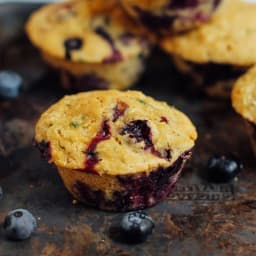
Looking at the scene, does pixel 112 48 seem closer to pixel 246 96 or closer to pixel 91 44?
pixel 91 44

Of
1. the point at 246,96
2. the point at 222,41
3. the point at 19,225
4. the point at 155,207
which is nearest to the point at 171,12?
the point at 222,41

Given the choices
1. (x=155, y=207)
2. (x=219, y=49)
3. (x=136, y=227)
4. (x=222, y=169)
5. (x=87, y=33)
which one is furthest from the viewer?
(x=87, y=33)

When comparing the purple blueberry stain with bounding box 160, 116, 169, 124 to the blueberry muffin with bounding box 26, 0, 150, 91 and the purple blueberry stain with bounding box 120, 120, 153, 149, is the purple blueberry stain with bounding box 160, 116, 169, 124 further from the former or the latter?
the blueberry muffin with bounding box 26, 0, 150, 91

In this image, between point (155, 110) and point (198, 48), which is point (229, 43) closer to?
point (198, 48)

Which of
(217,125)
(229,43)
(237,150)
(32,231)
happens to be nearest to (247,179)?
(237,150)

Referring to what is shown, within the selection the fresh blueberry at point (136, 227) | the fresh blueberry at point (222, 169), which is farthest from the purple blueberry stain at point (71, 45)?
the fresh blueberry at point (136, 227)

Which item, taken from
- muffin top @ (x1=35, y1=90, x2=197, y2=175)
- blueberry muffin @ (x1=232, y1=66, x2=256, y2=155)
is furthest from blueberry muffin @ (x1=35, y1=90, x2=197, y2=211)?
blueberry muffin @ (x1=232, y1=66, x2=256, y2=155)

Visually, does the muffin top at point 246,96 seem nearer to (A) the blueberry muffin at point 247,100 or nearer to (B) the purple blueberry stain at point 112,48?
(A) the blueberry muffin at point 247,100
